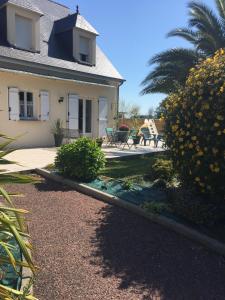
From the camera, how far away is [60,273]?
9.82 ft

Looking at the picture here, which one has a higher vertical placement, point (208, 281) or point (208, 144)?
point (208, 144)

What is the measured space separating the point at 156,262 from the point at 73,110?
1153cm

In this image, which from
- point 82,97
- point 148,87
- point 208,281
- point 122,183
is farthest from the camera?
point 82,97

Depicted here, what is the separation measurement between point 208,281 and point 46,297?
1.58 metres

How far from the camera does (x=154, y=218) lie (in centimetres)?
440

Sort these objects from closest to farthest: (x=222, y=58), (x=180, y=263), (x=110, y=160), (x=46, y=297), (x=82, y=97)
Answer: (x=46, y=297) < (x=180, y=263) < (x=222, y=58) < (x=110, y=160) < (x=82, y=97)

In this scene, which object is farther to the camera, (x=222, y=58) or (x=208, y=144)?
(x=222, y=58)

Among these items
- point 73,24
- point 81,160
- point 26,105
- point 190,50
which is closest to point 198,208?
point 81,160

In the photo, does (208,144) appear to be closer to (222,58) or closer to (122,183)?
(222,58)

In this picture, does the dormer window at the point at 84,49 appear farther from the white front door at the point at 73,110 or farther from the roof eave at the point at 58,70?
the white front door at the point at 73,110

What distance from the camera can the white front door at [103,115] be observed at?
51.2ft

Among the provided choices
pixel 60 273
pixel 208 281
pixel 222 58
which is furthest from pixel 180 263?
pixel 222 58

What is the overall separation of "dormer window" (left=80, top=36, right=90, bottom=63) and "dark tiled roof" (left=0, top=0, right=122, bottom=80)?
57 centimetres

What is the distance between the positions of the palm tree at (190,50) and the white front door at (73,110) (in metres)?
4.11
